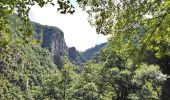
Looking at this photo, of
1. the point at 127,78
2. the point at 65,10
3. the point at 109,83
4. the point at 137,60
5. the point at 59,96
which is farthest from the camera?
the point at 59,96

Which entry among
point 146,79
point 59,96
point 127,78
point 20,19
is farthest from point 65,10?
point 59,96

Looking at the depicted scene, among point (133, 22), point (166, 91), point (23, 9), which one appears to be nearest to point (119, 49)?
point (133, 22)

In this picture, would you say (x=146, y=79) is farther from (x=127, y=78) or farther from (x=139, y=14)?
(x=139, y=14)

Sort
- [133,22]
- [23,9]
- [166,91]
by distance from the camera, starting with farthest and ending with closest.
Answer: [166,91]
[133,22]
[23,9]

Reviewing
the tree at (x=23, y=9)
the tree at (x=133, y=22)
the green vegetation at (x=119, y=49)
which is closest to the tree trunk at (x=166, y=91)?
the green vegetation at (x=119, y=49)

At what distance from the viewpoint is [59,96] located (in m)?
80.6

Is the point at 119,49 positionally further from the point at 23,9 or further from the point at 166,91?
the point at 166,91

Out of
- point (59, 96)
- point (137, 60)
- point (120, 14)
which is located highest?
point (120, 14)

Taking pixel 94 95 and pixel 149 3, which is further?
pixel 94 95

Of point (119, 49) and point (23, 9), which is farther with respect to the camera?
point (119, 49)

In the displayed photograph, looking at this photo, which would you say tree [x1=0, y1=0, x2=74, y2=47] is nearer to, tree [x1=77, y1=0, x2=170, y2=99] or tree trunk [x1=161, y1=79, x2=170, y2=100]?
tree [x1=77, y1=0, x2=170, y2=99]

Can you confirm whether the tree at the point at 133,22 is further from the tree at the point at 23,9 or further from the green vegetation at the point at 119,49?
the tree at the point at 23,9

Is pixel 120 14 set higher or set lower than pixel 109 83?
higher

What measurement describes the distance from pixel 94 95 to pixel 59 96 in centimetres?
1501
